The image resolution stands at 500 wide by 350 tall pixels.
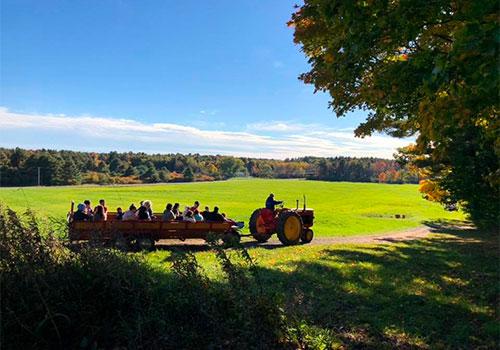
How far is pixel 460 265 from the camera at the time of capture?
32.0 ft

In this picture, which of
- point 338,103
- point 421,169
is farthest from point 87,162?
point 338,103

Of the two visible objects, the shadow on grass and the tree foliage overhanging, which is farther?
the shadow on grass

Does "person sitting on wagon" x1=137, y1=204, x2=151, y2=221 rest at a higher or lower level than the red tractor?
higher

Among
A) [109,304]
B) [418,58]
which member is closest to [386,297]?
[418,58]

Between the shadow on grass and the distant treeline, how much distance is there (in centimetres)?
513

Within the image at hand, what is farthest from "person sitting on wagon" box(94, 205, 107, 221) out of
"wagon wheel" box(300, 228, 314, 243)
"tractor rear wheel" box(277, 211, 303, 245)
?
"wagon wheel" box(300, 228, 314, 243)

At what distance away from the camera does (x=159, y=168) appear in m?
84.9

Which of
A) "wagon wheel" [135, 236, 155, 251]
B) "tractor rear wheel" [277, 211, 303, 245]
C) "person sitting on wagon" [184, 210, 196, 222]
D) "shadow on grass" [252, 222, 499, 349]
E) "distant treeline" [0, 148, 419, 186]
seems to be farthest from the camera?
"distant treeline" [0, 148, 419, 186]

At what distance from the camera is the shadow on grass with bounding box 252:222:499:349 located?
14.6 feet

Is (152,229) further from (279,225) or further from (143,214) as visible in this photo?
(279,225)

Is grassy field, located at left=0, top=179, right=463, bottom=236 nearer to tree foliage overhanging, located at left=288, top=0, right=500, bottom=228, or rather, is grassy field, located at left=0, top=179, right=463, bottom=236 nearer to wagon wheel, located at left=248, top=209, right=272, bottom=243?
tree foliage overhanging, located at left=288, top=0, right=500, bottom=228

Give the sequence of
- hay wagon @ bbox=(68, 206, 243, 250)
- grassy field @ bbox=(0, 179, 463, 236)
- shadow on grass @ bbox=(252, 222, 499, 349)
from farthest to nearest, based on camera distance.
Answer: grassy field @ bbox=(0, 179, 463, 236), hay wagon @ bbox=(68, 206, 243, 250), shadow on grass @ bbox=(252, 222, 499, 349)

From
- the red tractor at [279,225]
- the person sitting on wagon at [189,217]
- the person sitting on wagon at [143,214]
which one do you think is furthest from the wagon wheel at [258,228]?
the person sitting on wagon at [143,214]

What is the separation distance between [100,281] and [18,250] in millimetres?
968
